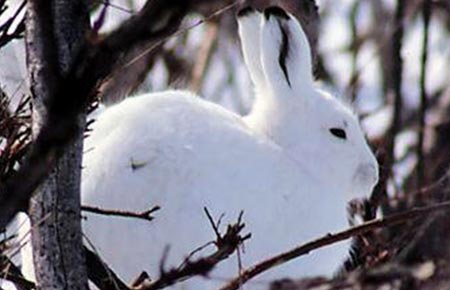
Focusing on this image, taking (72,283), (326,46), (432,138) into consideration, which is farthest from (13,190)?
(326,46)

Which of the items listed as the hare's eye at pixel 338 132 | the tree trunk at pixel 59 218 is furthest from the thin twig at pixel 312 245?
the hare's eye at pixel 338 132

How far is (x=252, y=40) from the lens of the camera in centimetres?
293

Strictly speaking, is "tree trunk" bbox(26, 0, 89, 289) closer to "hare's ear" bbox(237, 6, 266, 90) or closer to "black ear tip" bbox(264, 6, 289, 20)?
"black ear tip" bbox(264, 6, 289, 20)

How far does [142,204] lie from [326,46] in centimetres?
471

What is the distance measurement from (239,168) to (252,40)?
1.43 ft

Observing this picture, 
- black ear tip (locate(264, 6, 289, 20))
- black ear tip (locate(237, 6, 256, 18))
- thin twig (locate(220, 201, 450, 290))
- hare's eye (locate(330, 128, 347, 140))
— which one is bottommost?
thin twig (locate(220, 201, 450, 290))

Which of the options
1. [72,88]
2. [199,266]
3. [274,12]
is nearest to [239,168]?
[274,12]

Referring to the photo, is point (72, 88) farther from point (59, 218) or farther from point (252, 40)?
point (252, 40)

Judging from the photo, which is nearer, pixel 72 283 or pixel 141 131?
pixel 72 283

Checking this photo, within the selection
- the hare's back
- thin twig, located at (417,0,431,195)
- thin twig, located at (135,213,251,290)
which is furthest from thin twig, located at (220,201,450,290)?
thin twig, located at (417,0,431,195)

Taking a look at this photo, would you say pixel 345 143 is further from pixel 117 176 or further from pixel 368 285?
pixel 368 285

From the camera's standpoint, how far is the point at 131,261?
247 centimetres

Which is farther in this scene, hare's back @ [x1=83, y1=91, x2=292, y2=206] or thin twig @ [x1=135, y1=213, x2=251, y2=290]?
hare's back @ [x1=83, y1=91, x2=292, y2=206]

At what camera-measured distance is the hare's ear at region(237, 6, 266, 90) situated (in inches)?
113
